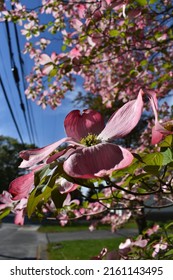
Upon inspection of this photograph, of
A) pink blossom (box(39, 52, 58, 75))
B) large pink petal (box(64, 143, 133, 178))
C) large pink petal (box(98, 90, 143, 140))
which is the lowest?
large pink petal (box(64, 143, 133, 178))

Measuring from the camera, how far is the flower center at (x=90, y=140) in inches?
11.3

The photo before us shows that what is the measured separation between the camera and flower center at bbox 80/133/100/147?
286 millimetres

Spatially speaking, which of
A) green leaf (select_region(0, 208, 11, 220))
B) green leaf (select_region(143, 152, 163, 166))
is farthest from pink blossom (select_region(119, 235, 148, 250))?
green leaf (select_region(143, 152, 163, 166))

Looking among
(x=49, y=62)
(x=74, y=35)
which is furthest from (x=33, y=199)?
(x=74, y=35)

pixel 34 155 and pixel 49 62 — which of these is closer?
pixel 34 155

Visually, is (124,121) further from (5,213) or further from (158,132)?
(5,213)

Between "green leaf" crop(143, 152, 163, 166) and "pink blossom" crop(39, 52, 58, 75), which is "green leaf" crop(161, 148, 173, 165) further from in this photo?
"pink blossom" crop(39, 52, 58, 75)

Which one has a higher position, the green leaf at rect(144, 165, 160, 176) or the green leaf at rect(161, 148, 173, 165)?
the green leaf at rect(161, 148, 173, 165)

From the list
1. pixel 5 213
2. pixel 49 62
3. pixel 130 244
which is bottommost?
pixel 130 244

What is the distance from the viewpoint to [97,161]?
0.26 metres

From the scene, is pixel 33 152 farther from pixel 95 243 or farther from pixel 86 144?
pixel 95 243

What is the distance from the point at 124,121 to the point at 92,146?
0.04 metres

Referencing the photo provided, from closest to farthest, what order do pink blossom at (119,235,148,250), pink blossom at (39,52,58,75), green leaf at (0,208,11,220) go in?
green leaf at (0,208,11,220) < pink blossom at (119,235,148,250) < pink blossom at (39,52,58,75)

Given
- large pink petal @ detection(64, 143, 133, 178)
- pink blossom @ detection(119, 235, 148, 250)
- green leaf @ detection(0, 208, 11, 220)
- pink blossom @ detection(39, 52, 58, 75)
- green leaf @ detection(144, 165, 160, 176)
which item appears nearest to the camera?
large pink petal @ detection(64, 143, 133, 178)
